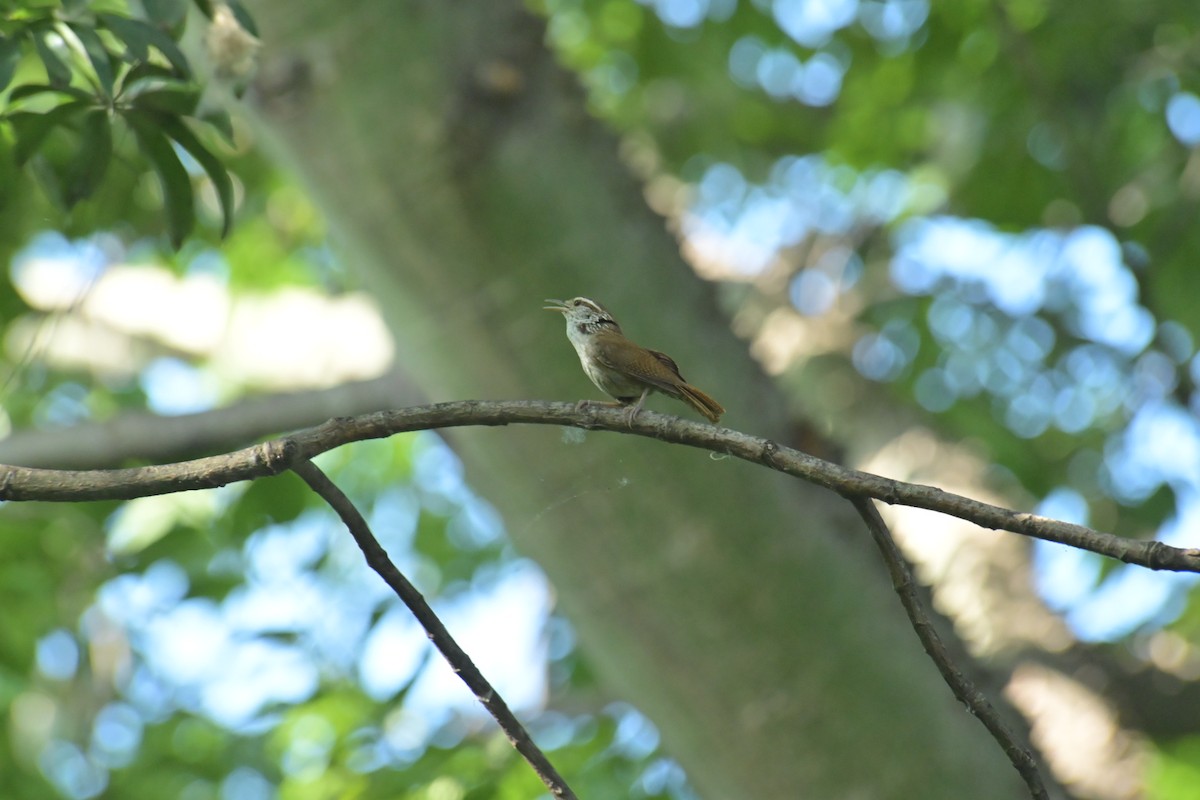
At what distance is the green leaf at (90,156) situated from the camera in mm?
2059

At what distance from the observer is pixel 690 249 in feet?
18.2

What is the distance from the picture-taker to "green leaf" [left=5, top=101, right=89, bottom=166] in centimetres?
201

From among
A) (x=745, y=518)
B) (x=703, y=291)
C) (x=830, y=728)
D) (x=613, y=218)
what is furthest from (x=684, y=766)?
(x=613, y=218)

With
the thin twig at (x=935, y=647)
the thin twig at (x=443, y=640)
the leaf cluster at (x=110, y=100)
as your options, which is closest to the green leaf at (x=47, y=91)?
the leaf cluster at (x=110, y=100)

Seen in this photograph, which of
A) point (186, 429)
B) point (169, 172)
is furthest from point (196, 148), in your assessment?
point (186, 429)

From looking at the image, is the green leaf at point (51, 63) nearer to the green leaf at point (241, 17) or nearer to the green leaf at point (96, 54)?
the green leaf at point (96, 54)

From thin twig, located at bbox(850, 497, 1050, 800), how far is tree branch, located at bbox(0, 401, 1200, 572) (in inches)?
1.9

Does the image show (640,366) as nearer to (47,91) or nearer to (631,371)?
(631,371)

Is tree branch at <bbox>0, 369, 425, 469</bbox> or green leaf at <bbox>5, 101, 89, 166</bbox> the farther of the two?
tree branch at <bbox>0, 369, 425, 469</bbox>

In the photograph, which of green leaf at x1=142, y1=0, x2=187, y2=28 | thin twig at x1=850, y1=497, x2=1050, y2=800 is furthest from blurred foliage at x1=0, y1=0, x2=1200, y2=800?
thin twig at x1=850, y1=497, x2=1050, y2=800

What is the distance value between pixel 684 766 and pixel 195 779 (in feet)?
9.76

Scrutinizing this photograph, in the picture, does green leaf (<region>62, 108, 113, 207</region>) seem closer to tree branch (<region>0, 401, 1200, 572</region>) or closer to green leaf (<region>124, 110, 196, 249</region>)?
green leaf (<region>124, 110, 196, 249</region>)

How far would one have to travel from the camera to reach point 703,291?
9.57 ft

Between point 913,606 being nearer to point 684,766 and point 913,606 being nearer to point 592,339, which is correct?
point 592,339
